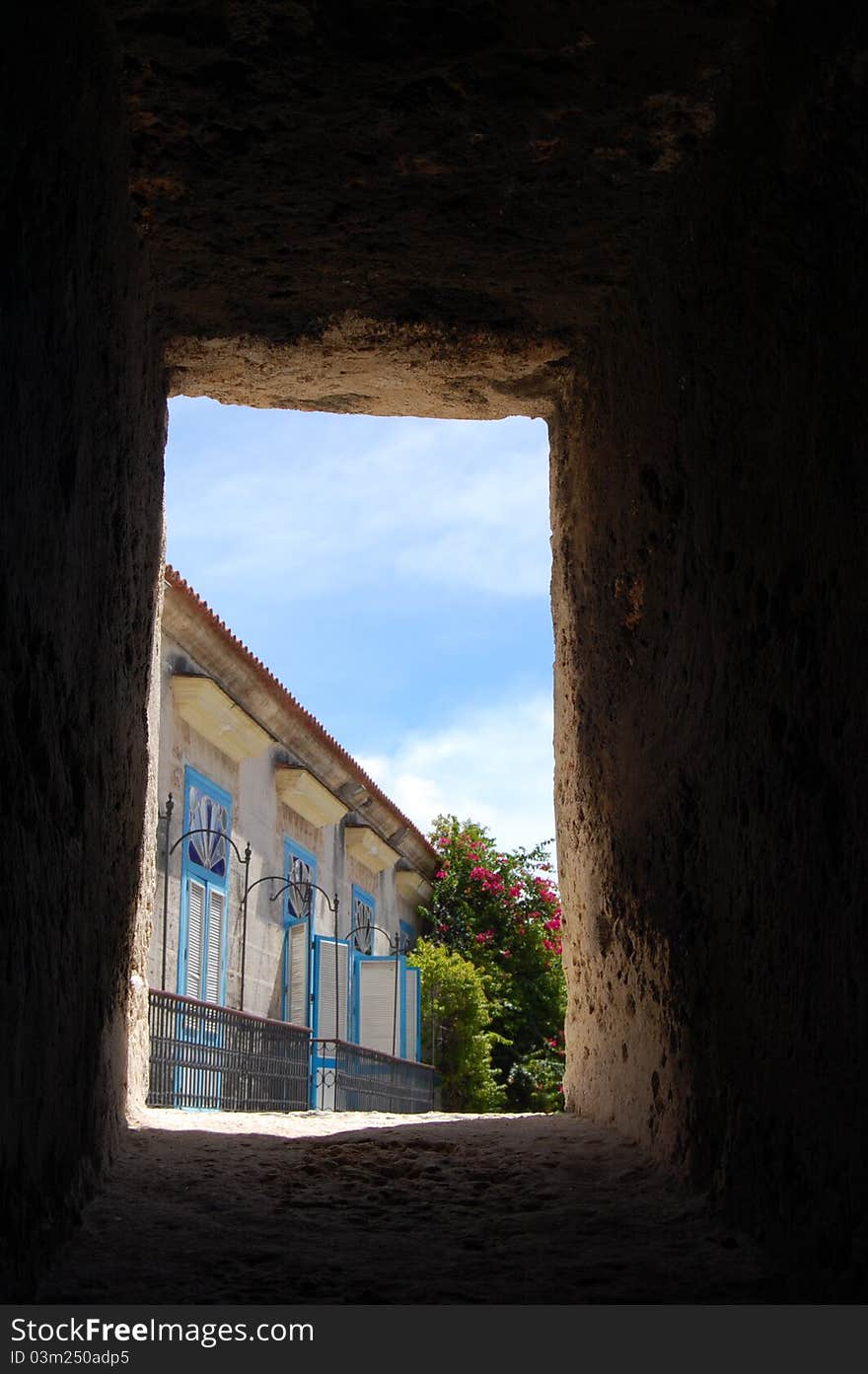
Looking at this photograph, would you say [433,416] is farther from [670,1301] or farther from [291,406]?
[670,1301]

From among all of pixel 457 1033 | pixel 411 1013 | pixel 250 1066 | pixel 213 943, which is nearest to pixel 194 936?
pixel 213 943

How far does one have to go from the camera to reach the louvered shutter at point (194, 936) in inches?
392

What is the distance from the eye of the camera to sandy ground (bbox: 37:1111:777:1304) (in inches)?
93.1

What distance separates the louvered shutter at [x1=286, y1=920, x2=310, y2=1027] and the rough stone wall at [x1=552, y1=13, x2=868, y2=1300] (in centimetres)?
861

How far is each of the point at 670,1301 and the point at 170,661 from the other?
7820 mm

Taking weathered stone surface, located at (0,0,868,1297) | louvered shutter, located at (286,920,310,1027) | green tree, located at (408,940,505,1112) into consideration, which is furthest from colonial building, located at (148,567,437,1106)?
weathered stone surface, located at (0,0,868,1297)

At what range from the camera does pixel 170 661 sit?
9.71m

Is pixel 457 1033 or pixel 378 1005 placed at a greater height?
pixel 378 1005

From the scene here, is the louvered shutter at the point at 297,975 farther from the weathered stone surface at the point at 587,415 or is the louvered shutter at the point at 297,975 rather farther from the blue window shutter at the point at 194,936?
the weathered stone surface at the point at 587,415

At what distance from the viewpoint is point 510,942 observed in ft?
57.5

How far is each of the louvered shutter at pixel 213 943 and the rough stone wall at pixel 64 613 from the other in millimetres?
7020

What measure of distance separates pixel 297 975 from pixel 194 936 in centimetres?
253

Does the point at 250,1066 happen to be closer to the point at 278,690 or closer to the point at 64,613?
the point at 278,690
